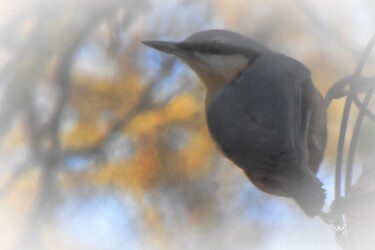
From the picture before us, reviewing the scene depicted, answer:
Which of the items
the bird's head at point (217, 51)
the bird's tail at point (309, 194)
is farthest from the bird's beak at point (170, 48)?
the bird's tail at point (309, 194)

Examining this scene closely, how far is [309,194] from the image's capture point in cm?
46

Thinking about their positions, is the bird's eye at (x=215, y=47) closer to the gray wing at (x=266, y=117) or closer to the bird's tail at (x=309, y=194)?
the gray wing at (x=266, y=117)

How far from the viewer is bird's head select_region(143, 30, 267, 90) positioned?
505 millimetres

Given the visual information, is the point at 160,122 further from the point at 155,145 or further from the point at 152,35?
the point at 152,35

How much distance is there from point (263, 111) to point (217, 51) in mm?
72

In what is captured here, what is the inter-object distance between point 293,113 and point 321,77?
1713 mm

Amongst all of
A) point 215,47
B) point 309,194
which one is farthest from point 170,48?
point 309,194

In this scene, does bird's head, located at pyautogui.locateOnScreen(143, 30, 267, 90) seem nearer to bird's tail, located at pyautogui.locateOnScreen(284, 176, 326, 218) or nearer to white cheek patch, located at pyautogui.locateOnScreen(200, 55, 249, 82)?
white cheek patch, located at pyautogui.locateOnScreen(200, 55, 249, 82)

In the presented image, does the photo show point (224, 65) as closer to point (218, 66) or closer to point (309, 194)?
point (218, 66)

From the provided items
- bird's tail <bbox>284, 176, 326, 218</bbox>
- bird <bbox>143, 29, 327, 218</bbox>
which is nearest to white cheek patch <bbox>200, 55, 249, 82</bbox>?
bird <bbox>143, 29, 327, 218</bbox>

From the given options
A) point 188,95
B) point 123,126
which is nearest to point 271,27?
point 188,95

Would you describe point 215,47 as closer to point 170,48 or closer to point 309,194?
point 170,48

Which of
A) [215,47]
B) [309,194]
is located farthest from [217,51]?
[309,194]

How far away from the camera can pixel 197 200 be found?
271 centimetres
